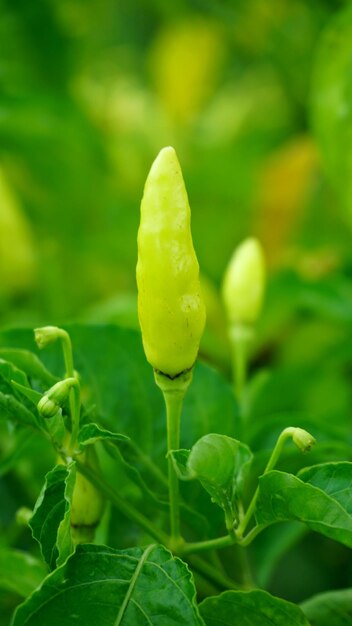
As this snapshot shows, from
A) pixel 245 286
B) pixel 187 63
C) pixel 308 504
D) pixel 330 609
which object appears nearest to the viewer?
pixel 308 504

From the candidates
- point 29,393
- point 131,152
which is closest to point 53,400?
point 29,393

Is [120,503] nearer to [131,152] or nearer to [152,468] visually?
[152,468]

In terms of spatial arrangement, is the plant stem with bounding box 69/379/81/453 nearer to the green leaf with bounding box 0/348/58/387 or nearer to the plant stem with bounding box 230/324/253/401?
the green leaf with bounding box 0/348/58/387

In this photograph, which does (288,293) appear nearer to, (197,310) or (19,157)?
(197,310)

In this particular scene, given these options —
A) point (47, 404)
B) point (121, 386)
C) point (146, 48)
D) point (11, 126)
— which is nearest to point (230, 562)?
point (121, 386)

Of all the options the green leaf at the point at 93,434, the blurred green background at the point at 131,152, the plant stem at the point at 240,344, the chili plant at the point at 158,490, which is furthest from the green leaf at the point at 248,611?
the blurred green background at the point at 131,152
